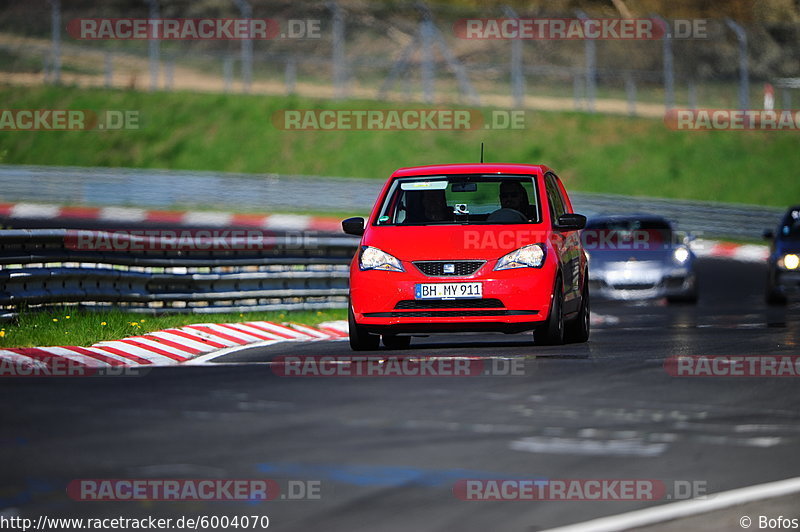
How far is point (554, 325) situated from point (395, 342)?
5.61ft

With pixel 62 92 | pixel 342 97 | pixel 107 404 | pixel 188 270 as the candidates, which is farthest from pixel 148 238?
pixel 62 92

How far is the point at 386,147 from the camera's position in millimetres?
47312

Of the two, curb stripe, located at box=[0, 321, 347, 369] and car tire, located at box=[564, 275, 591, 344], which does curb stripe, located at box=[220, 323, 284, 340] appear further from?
car tire, located at box=[564, 275, 591, 344]

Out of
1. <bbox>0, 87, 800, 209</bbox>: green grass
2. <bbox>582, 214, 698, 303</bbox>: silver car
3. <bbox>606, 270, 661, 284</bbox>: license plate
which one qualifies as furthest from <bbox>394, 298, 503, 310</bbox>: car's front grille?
<bbox>0, 87, 800, 209</bbox>: green grass

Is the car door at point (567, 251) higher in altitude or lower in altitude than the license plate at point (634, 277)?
higher

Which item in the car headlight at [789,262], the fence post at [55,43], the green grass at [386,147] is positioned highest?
the fence post at [55,43]

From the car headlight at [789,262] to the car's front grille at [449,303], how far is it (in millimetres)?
9365

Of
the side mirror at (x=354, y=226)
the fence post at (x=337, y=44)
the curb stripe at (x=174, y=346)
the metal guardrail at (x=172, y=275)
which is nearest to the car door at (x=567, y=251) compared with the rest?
the side mirror at (x=354, y=226)

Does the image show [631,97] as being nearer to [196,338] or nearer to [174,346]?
[196,338]

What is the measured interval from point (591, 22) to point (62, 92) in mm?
18078

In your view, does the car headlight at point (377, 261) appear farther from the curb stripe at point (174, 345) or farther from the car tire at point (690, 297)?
the car tire at point (690, 297)

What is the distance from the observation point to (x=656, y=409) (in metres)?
9.34

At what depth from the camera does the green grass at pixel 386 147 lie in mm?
45344

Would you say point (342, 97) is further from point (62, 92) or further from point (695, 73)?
point (695, 73)
